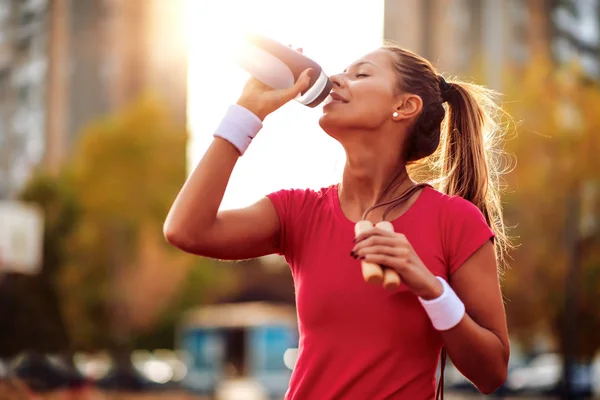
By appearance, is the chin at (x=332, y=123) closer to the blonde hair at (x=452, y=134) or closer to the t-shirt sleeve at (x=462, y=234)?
the blonde hair at (x=452, y=134)

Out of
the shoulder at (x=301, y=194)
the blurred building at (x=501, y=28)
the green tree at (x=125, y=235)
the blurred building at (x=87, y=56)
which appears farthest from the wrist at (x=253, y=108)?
the blurred building at (x=501, y=28)

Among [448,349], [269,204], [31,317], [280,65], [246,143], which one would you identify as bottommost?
[31,317]

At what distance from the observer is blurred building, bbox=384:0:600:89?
67606 mm

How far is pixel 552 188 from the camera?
29.3m

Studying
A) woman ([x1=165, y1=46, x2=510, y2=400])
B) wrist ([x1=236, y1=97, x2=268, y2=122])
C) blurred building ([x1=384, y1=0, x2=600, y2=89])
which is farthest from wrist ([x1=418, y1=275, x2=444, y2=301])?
blurred building ([x1=384, y1=0, x2=600, y2=89])

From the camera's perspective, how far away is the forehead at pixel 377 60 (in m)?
3.02

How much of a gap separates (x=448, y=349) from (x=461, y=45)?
7290 cm

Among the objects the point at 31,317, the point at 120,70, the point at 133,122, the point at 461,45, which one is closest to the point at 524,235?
the point at 133,122

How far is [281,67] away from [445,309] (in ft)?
2.61

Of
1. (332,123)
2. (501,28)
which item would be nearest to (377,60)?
(332,123)

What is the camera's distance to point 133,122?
127 feet

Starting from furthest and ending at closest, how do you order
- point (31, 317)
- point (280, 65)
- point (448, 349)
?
point (31, 317) < point (280, 65) < point (448, 349)

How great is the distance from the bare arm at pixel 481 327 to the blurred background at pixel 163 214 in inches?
29.9

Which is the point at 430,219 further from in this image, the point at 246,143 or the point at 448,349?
the point at 246,143
